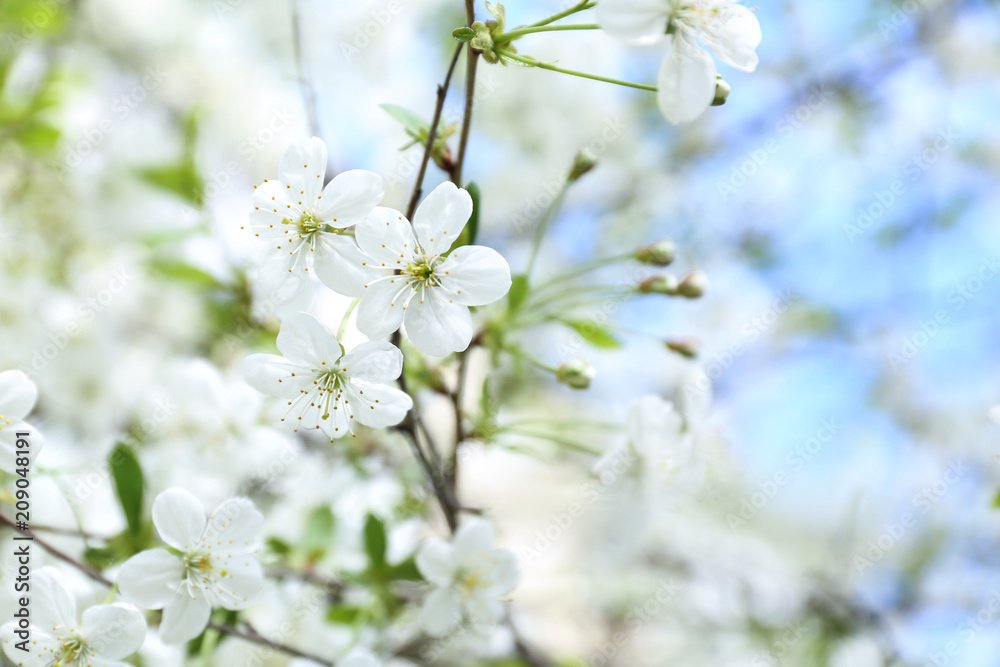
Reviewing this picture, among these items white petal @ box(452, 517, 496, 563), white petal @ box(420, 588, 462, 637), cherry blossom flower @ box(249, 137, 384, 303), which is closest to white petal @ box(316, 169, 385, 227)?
cherry blossom flower @ box(249, 137, 384, 303)

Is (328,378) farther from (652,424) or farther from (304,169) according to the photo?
(652,424)

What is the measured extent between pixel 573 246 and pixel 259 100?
117 centimetres

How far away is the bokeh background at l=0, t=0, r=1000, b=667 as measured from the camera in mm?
1676

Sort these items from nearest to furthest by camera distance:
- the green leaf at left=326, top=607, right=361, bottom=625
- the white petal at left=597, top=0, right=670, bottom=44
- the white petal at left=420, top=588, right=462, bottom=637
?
1. the white petal at left=597, top=0, right=670, bottom=44
2. the white petal at left=420, top=588, right=462, bottom=637
3. the green leaf at left=326, top=607, right=361, bottom=625

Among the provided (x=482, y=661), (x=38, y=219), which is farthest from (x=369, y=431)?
(x=38, y=219)

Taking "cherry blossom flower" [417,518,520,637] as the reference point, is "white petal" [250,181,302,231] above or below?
above

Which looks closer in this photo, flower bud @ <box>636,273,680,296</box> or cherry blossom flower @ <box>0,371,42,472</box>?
cherry blossom flower @ <box>0,371,42,472</box>

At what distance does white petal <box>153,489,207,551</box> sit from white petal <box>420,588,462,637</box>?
0.33 meters

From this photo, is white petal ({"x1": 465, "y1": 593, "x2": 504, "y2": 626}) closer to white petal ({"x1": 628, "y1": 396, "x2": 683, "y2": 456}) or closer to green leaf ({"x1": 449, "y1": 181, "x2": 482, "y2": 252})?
white petal ({"x1": 628, "y1": 396, "x2": 683, "y2": 456})

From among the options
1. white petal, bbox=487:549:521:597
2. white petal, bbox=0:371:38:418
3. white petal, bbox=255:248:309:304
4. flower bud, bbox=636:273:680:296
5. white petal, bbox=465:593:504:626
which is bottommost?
white petal, bbox=465:593:504:626

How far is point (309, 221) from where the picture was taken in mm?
731

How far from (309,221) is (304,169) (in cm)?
5

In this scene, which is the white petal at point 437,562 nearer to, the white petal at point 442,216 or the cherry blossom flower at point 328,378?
the cherry blossom flower at point 328,378

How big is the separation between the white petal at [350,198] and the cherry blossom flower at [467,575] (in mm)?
447
